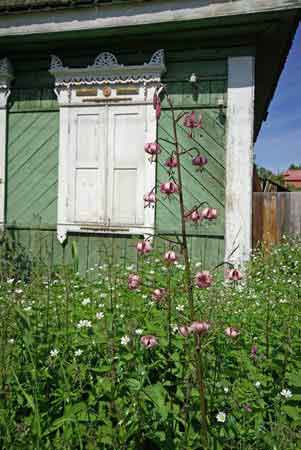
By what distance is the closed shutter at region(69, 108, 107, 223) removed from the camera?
492 cm

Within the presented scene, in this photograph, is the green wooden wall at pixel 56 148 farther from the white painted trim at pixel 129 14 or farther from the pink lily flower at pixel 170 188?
the pink lily flower at pixel 170 188

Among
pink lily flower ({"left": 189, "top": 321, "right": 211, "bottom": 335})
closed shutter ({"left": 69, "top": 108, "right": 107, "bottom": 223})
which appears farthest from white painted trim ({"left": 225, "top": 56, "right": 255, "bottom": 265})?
pink lily flower ({"left": 189, "top": 321, "right": 211, "bottom": 335})

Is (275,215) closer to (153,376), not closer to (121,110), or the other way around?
(121,110)

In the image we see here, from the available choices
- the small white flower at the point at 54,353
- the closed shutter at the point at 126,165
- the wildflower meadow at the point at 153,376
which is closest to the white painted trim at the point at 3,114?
the closed shutter at the point at 126,165

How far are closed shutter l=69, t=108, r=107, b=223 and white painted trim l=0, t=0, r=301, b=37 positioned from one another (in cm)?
101

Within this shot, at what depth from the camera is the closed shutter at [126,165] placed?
4.78 m

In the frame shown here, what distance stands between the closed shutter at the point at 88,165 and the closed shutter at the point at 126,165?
0.39ft

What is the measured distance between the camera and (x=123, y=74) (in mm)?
4785

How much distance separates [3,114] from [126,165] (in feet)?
6.22

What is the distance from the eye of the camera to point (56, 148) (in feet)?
16.7

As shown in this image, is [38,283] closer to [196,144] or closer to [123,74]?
[196,144]

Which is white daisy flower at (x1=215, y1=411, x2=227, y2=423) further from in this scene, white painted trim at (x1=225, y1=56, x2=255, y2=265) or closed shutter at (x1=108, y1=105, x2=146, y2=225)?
closed shutter at (x1=108, y1=105, x2=146, y2=225)

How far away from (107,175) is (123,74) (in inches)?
49.8

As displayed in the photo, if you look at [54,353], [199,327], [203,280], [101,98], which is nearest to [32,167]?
[101,98]
